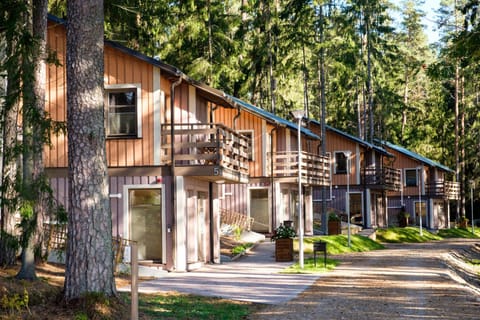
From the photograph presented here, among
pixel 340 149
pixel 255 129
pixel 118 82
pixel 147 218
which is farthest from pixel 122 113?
pixel 340 149

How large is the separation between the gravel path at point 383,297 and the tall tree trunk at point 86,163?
9.75ft

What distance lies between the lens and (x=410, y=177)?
2223 inches

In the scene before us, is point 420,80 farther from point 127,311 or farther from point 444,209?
→ point 127,311

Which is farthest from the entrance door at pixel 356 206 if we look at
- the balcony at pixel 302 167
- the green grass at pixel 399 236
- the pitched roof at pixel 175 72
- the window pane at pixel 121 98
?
the window pane at pixel 121 98

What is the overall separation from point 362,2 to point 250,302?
37.4 meters

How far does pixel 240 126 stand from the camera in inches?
1325

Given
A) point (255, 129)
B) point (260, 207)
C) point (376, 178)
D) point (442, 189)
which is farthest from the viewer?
point (442, 189)

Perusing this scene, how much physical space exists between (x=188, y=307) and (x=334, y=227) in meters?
24.8

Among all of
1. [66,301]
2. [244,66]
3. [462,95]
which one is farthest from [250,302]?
[462,95]

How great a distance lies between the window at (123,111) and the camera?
20312 mm

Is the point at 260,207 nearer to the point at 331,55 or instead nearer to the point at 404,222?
the point at 331,55

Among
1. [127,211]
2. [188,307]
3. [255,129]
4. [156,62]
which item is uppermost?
[156,62]

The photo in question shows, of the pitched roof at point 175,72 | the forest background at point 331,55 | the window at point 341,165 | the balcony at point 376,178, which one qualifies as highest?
the forest background at point 331,55

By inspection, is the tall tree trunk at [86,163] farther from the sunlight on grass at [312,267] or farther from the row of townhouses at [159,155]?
the sunlight on grass at [312,267]
